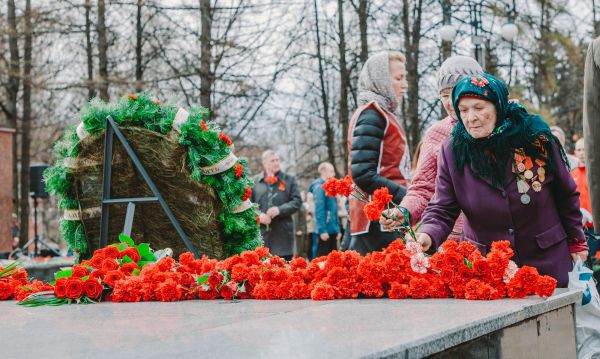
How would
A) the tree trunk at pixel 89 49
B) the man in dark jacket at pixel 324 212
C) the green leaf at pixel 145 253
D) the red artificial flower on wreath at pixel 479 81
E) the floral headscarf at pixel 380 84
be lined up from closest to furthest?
the red artificial flower on wreath at pixel 479 81 < the green leaf at pixel 145 253 < the floral headscarf at pixel 380 84 < the man in dark jacket at pixel 324 212 < the tree trunk at pixel 89 49

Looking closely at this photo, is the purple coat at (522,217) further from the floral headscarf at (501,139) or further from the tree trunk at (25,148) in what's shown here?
the tree trunk at (25,148)

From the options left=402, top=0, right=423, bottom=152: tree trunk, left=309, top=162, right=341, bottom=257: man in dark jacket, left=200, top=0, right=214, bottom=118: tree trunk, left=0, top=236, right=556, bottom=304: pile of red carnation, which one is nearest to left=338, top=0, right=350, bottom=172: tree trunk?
left=402, top=0, right=423, bottom=152: tree trunk

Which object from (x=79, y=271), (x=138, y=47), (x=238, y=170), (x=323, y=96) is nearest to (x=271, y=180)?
(x=238, y=170)

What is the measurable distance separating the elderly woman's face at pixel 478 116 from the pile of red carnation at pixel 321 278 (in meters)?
0.55

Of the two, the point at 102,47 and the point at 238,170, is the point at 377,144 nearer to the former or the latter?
the point at 238,170

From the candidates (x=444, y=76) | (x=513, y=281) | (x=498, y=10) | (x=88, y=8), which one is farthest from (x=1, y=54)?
(x=513, y=281)

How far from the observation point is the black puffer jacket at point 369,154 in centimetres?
489

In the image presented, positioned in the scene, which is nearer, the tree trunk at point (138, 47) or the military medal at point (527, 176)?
the military medal at point (527, 176)

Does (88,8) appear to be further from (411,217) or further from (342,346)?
(342,346)

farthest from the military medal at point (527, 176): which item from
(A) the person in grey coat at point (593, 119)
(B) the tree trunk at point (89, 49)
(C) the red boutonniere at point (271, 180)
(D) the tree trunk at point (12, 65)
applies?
(D) the tree trunk at point (12, 65)

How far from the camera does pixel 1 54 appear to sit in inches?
648

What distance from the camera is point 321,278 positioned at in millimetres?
3490

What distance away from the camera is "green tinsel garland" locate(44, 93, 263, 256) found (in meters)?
4.69

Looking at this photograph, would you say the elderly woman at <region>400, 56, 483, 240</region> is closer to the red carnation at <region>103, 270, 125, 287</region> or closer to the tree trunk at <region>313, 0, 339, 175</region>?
the red carnation at <region>103, 270, 125, 287</region>
